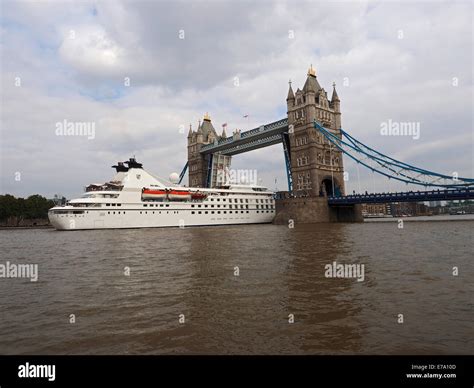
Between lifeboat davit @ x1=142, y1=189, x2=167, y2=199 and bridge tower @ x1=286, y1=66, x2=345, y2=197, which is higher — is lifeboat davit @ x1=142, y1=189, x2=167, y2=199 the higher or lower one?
the lower one

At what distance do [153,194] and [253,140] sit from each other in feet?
131

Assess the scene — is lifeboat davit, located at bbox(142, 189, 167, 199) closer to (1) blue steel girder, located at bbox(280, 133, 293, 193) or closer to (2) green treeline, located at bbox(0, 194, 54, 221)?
(1) blue steel girder, located at bbox(280, 133, 293, 193)

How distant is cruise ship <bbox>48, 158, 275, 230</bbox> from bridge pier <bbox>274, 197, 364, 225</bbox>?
7.50m

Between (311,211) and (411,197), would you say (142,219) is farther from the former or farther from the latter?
(411,197)

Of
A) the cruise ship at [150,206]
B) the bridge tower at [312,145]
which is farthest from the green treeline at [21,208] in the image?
the bridge tower at [312,145]

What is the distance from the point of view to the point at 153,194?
180 ft

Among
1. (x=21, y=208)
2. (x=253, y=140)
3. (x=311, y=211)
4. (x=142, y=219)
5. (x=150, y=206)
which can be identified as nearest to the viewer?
(x=142, y=219)

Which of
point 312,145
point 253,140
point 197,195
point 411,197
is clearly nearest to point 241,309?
point 197,195

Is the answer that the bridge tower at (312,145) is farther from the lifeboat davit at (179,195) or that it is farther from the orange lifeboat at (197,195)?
the lifeboat davit at (179,195)

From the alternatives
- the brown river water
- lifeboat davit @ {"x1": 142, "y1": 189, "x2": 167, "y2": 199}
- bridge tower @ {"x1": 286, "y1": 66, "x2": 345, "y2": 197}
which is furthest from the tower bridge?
the brown river water

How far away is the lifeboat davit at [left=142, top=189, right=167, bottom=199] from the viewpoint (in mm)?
54034
